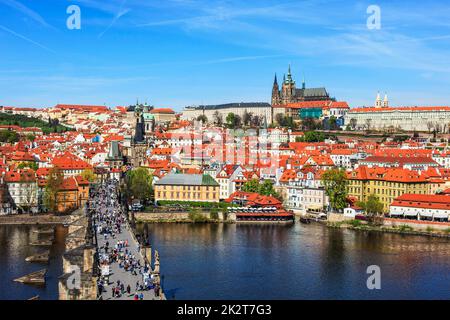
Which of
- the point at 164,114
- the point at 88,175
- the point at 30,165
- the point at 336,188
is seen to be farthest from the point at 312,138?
the point at 164,114

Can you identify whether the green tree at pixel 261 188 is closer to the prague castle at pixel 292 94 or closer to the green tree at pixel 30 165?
the green tree at pixel 30 165

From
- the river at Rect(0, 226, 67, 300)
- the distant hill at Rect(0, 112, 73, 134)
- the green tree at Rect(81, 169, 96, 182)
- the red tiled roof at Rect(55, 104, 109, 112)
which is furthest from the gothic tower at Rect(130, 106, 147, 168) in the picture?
the red tiled roof at Rect(55, 104, 109, 112)

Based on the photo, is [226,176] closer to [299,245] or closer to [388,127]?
[299,245]

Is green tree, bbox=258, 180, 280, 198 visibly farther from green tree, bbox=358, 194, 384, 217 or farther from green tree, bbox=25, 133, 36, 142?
green tree, bbox=25, 133, 36, 142
